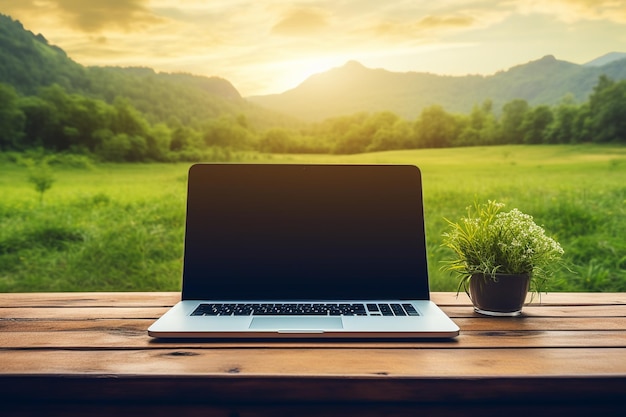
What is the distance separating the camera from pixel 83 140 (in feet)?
12.3

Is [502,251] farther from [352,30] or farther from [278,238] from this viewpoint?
[352,30]

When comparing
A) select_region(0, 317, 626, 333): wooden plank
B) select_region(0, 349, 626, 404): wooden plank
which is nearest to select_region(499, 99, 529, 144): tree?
select_region(0, 317, 626, 333): wooden plank

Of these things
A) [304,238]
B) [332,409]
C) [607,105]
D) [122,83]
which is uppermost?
[122,83]

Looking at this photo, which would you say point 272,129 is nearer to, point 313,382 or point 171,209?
point 171,209

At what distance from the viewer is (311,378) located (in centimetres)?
89

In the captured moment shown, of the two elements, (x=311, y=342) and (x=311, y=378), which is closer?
(x=311, y=378)

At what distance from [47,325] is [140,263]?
7.42 feet

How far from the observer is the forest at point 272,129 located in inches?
137

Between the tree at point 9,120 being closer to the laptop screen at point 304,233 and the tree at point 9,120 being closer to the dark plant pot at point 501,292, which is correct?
the laptop screen at point 304,233

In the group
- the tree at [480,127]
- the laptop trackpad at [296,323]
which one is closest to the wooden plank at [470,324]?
the laptop trackpad at [296,323]

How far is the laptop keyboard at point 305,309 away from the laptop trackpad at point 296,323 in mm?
27

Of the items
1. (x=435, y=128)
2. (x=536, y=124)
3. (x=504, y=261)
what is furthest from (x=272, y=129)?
(x=504, y=261)

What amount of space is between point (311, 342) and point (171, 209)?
2.81 metres

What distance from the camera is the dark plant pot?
1.24 m
